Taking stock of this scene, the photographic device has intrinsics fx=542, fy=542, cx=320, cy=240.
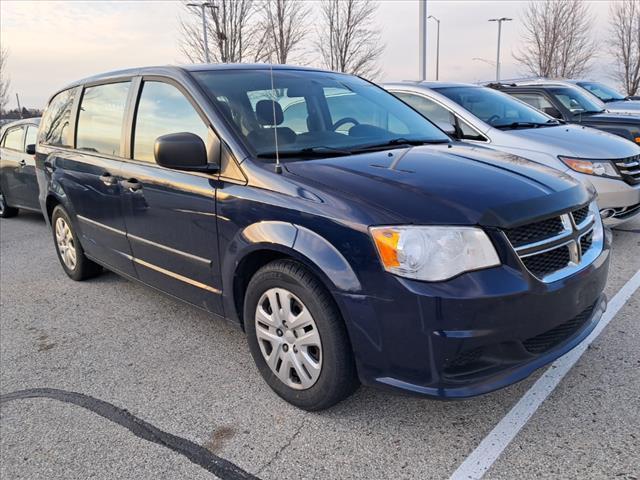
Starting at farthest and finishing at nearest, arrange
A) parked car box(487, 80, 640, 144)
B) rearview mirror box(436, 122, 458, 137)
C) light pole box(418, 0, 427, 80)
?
light pole box(418, 0, 427, 80) → parked car box(487, 80, 640, 144) → rearview mirror box(436, 122, 458, 137)

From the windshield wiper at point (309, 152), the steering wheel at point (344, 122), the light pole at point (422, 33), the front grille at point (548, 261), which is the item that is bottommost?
the front grille at point (548, 261)

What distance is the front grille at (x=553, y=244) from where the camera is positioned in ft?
7.61

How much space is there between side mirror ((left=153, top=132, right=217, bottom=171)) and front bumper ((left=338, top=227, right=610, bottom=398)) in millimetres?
1148

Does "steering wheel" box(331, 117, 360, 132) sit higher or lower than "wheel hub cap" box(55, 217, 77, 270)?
higher

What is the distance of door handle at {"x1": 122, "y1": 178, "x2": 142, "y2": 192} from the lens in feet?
11.7

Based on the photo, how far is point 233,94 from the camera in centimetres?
323

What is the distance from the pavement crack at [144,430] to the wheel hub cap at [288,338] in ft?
1.74

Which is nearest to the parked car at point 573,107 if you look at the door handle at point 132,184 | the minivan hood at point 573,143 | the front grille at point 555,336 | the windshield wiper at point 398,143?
the minivan hood at point 573,143

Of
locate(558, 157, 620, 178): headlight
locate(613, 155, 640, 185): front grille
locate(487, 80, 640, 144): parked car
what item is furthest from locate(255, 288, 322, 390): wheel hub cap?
locate(487, 80, 640, 144): parked car

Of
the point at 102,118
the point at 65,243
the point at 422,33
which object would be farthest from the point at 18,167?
the point at 422,33

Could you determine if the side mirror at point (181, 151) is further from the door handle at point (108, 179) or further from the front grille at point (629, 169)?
the front grille at point (629, 169)

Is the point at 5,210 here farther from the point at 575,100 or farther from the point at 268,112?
the point at 575,100

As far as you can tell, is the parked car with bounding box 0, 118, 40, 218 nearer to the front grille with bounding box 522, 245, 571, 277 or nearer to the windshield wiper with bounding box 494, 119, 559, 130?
the windshield wiper with bounding box 494, 119, 559, 130

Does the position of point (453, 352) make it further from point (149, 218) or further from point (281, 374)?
point (149, 218)
